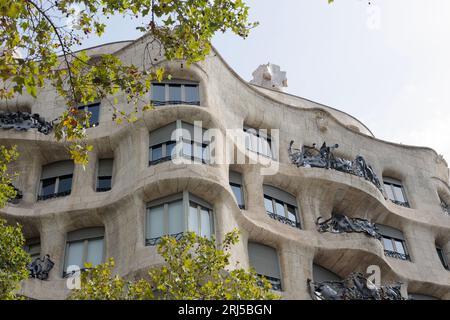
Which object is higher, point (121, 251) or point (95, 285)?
point (121, 251)

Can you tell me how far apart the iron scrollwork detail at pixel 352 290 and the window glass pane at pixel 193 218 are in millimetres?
4621

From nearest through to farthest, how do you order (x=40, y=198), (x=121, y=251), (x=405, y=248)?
(x=121, y=251) → (x=40, y=198) → (x=405, y=248)

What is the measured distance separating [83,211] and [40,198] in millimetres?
2202

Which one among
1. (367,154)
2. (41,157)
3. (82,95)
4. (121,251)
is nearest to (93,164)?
(41,157)

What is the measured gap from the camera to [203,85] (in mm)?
23906

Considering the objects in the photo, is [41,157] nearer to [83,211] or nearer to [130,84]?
[83,211]

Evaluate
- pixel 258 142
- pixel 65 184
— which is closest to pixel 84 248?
pixel 65 184

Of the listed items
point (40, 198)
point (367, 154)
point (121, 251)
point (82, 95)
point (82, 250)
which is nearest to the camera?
point (82, 95)

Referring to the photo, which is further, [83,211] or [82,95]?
[83,211]

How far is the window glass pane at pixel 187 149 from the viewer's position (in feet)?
70.0

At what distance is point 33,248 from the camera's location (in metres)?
21.8

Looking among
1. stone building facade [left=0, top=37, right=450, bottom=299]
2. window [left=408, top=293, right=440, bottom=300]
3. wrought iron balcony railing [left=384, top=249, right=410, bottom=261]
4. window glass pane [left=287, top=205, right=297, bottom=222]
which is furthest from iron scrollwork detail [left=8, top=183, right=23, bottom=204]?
window [left=408, top=293, right=440, bottom=300]

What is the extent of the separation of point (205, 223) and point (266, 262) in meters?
3.00

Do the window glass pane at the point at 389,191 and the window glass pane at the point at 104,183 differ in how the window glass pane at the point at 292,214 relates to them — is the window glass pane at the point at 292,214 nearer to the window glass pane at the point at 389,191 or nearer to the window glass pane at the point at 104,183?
the window glass pane at the point at 389,191
